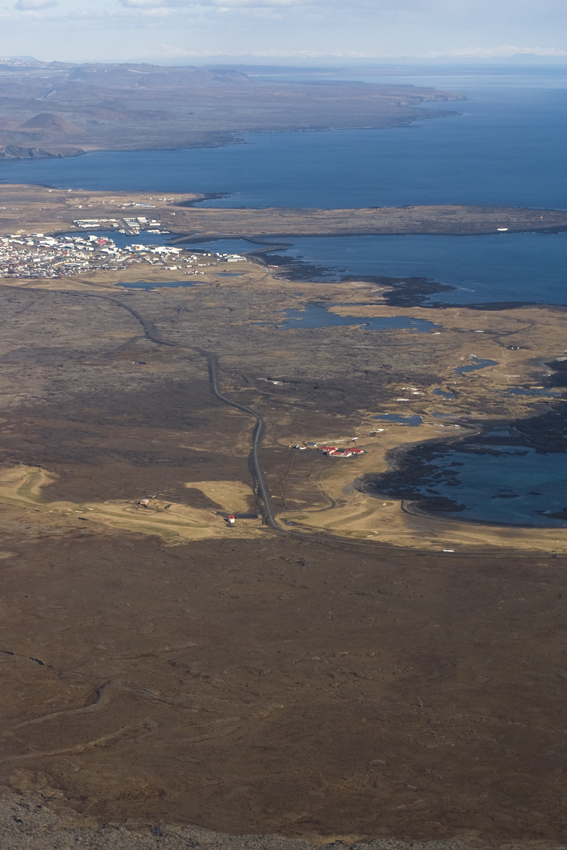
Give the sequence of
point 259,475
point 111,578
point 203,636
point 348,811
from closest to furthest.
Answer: point 348,811 → point 203,636 → point 111,578 → point 259,475

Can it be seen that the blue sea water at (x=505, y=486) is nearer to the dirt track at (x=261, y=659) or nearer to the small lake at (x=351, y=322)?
the dirt track at (x=261, y=659)

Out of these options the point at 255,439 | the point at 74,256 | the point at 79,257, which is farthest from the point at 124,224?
the point at 255,439

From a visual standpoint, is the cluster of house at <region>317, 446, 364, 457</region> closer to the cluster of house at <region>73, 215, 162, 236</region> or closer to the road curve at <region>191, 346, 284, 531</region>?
the road curve at <region>191, 346, 284, 531</region>

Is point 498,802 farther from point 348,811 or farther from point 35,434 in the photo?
point 35,434

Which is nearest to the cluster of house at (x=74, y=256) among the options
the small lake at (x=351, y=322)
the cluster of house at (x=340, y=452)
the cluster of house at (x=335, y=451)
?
the small lake at (x=351, y=322)

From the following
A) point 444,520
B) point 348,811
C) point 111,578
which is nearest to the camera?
point 348,811

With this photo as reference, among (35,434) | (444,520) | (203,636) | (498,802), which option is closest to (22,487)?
(35,434)
